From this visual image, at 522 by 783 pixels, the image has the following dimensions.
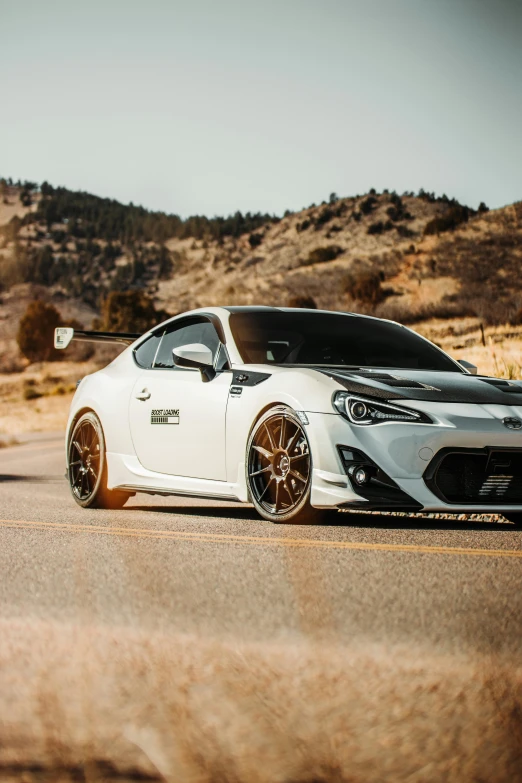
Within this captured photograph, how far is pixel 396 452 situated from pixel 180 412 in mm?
1875

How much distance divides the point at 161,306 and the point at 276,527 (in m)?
91.0

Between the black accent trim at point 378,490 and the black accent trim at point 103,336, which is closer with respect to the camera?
the black accent trim at point 378,490

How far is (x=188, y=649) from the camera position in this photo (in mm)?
3656

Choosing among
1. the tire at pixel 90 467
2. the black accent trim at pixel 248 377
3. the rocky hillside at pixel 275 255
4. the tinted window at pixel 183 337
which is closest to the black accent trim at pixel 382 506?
the black accent trim at pixel 248 377

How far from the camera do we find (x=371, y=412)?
682 cm

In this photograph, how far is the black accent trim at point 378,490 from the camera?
666 centimetres

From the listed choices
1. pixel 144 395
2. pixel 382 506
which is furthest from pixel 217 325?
pixel 382 506

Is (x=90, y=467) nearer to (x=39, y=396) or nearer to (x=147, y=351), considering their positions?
(x=147, y=351)

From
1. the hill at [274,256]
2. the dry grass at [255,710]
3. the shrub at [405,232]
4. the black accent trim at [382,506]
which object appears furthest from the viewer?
the shrub at [405,232]

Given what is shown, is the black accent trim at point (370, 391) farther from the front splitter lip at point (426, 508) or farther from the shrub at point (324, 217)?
the shrub at point (324, 217)

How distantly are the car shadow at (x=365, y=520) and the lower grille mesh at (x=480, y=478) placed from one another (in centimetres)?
35

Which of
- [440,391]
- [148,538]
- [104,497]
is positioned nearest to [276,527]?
[148,538]

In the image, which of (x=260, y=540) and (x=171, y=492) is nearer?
(x=260, y=540)

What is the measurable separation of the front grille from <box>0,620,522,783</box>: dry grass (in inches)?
125
